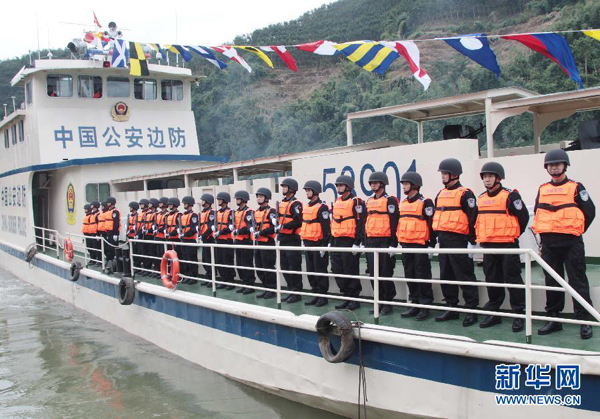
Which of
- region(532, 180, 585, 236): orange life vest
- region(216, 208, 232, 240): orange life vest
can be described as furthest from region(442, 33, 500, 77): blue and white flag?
region(216, 208, 232, 240): orange life vest

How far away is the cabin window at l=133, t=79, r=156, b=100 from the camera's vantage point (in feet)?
52.1

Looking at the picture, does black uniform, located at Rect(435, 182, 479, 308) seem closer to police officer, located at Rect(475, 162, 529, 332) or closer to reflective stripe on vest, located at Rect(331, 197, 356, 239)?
police officer, located at Rect(475, 162, 529, 332)

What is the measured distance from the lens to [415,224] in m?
5.70

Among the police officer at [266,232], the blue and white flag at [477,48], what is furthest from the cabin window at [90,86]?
the blue and white flag at [477,48]

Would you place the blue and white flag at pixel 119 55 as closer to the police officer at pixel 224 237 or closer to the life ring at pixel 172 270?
the police officer at pixel 224 237

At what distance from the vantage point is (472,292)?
17.8 feet

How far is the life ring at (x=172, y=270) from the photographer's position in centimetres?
817

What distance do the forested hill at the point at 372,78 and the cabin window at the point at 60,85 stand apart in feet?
52.1

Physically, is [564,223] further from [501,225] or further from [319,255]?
[319,255]

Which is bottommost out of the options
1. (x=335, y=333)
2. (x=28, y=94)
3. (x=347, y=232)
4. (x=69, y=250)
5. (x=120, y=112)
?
(x=335, y=333)

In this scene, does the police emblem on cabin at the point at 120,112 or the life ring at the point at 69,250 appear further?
the police emblem on cabin at the point at 120,112

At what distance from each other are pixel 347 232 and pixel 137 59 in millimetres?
8470

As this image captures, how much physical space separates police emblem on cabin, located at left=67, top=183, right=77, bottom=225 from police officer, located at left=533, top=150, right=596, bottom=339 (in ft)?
39.1

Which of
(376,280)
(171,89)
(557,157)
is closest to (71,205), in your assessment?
(171,89)
